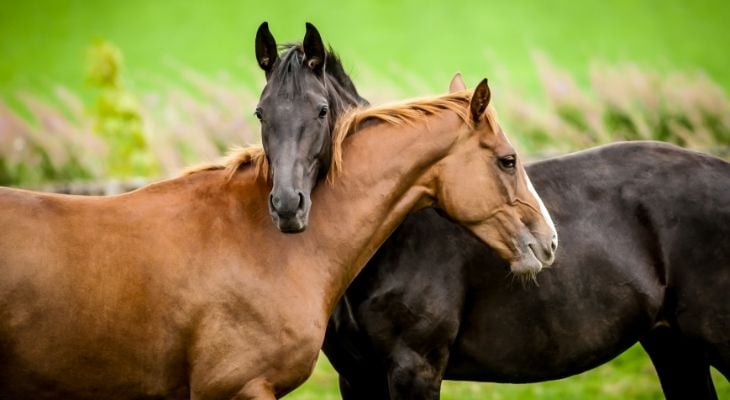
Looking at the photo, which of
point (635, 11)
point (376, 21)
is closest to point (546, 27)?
point (635, 11)

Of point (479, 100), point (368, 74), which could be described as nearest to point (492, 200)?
point (479, 100)

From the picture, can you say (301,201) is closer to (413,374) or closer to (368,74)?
(413,374)

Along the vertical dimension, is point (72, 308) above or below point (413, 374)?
above

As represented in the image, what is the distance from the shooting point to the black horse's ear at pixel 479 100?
4.26 m

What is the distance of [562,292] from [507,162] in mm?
897

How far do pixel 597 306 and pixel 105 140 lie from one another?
8580 millimetres

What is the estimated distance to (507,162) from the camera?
14.2ft

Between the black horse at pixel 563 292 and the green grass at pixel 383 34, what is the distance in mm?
12378

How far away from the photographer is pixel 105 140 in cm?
1182

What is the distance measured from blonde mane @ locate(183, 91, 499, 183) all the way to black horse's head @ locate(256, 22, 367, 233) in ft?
0.15

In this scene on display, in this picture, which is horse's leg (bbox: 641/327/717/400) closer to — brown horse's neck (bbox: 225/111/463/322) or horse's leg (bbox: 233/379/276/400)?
brown horse's neck (bbox: 225/111/463/322)

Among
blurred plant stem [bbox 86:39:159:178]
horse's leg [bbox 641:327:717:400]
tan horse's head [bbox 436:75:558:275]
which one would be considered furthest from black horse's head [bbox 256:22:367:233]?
blurred plant stem [bbox 86:39:159:178]

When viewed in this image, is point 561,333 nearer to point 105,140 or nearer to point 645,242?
point 645,242

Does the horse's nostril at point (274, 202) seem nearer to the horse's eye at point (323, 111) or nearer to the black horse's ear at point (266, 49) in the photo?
the horse's eye at point (323, 111)
